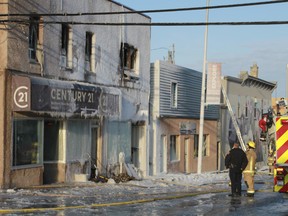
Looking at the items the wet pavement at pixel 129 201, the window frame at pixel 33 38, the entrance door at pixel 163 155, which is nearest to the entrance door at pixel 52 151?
the wet pavement at pixel 129 201

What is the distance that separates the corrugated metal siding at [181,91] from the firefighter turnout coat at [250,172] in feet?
34.9

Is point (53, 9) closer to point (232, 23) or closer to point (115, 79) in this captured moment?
point (115, 79)

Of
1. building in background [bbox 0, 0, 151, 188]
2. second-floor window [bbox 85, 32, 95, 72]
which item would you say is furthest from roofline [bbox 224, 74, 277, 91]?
second-floor window [bbox 85, 32, 95, 72]

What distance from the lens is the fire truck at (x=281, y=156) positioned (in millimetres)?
12852

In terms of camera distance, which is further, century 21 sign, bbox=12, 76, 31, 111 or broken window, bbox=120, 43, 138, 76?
broken window, bbox=120, 43, 138, 76

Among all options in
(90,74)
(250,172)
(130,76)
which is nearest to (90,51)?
(90,74)

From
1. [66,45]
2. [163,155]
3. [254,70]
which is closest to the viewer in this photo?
[66,45]

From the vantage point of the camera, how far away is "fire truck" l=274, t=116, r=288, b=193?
42.2 ft

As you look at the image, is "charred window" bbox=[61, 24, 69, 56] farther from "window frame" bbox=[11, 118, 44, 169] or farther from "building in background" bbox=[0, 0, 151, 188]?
"window frame" bbox=[11, 118, 44, 169]

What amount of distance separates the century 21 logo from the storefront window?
0.68 m

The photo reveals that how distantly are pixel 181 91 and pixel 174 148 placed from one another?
Answer: 3012 mm

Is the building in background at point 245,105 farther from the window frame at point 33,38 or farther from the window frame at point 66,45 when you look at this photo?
the window frame at point 33,38

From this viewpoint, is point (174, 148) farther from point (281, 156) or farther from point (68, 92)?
point (281, 156)

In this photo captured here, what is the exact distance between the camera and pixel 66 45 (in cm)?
1983
